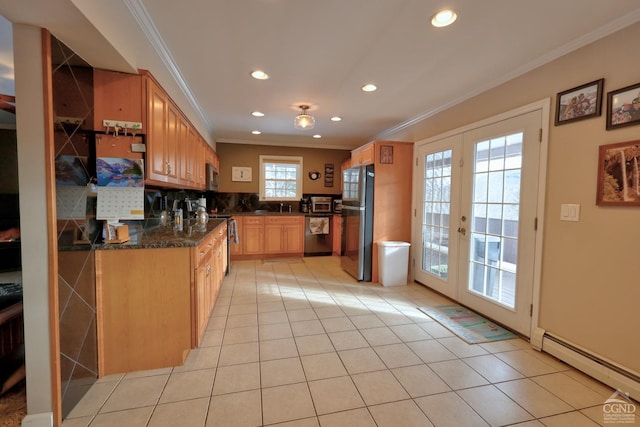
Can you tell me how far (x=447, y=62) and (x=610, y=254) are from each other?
186 cm

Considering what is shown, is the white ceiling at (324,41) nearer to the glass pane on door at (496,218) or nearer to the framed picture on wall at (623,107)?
the framed picture on wall at (623,107)

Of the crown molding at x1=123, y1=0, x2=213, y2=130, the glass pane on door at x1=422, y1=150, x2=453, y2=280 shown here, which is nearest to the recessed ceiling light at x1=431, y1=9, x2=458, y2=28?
the glass pane on door at x1=422, y1=150, x2=453, y2=280

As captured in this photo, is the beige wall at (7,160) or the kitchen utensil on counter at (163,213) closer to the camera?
the beige wall at (7,160)

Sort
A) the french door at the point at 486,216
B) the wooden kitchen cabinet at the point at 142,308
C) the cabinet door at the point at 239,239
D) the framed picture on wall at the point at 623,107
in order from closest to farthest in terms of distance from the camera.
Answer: the framed picture on wall at the point at 623,107, the wooden kitchen cabinet at the point at 142,308, the french door at the point at 486,216, the cabinet door at the point at 239,239

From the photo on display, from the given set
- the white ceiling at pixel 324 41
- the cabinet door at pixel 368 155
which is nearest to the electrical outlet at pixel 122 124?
the white ceiling at pixel 324 41

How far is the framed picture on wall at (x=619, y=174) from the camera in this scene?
1639 millimetres

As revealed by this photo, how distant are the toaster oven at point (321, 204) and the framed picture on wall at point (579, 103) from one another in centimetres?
425

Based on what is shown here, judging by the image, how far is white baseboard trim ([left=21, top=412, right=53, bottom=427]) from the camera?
4.45 feet

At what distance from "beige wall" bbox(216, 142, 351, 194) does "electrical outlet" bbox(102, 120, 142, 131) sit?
12.7 feet

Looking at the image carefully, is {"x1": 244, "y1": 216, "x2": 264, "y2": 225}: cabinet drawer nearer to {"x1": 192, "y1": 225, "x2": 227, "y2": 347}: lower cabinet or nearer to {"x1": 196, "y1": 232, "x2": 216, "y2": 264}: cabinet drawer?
{"x1": 192, "y1": 225, "x2": 227, "y2": 347}: lower cabinet

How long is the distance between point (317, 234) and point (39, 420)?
14.5ft

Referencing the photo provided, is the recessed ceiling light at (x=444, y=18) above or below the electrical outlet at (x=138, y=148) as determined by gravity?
above

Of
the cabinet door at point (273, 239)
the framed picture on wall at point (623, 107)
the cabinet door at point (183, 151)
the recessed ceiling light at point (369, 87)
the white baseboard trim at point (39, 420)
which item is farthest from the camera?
the cabinet door at point (273, 239)

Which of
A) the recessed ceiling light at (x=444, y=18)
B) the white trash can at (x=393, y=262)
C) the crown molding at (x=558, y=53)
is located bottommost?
the white trash can at (x=393, y=262)
